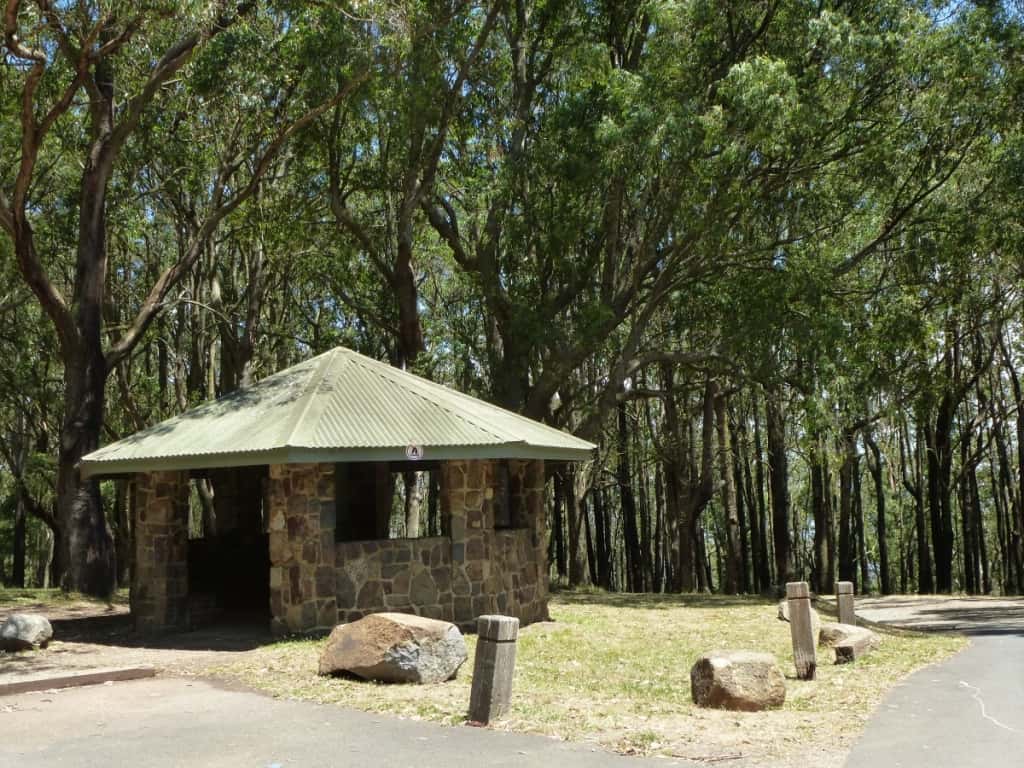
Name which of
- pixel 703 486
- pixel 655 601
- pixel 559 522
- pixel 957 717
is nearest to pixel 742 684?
pixel 957 717

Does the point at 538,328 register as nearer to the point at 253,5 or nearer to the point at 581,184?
the point at 581,184

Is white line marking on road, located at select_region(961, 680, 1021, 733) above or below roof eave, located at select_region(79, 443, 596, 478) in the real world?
below

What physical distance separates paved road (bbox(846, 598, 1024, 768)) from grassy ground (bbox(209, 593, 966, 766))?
193mm

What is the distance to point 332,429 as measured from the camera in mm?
12906

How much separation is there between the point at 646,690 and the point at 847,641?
120 inches

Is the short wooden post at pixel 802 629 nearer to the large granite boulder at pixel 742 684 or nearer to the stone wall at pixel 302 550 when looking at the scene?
the large granite boulder at pixel 742 684

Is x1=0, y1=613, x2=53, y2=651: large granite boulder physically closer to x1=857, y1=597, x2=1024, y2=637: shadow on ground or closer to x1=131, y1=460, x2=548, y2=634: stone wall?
x1=131, y1=460, x2=548, y2=634: stone wall

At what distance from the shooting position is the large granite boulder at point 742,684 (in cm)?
822

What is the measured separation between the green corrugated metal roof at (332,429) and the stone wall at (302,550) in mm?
501

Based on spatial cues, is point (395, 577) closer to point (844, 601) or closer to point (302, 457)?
point (302, 457)

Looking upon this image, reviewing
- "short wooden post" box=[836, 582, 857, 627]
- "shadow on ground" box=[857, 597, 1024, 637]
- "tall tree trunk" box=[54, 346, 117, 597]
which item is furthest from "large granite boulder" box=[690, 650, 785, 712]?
"tall tree trunk" box=[54, 346, 117, 597]

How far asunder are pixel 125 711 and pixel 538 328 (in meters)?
12.6

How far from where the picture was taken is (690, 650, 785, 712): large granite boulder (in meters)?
8.22

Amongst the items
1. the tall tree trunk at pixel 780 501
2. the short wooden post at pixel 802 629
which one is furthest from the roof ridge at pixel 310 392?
the tall tree trunk at pixel 780 501
